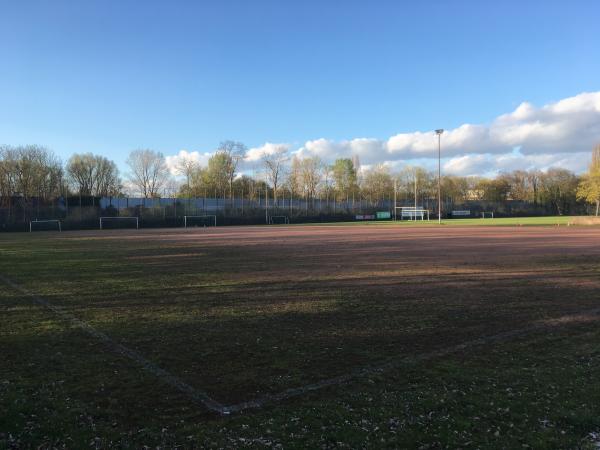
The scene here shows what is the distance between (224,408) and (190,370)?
4.24 feet

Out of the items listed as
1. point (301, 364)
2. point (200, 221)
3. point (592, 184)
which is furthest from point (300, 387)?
point (592, 184)

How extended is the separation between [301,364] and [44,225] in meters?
58.1

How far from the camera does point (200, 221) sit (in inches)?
2707

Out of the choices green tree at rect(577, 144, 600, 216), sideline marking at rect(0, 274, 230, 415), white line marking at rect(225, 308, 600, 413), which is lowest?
white line marking at rect(225, 308, 600, 413)

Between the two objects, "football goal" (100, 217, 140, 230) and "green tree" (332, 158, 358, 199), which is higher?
"green tree" (332, 158, 358, 199)

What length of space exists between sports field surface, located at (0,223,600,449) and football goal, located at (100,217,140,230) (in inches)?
2007

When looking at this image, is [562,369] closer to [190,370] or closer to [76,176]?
[190,370]

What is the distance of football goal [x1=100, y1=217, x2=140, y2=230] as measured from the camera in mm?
60062

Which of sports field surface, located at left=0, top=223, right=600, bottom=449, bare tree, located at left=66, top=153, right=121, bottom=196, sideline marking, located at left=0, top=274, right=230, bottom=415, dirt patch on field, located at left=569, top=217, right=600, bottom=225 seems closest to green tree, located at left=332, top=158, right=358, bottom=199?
bare tree, located at left=66, top=153, right=121, bottom=196

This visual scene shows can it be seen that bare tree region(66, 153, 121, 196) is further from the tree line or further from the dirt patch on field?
the dirt patch on field

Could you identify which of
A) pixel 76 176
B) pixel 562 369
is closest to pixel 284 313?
pixel 562 369

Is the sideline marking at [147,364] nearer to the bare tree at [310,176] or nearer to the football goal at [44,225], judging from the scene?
the football goal at [44,225]

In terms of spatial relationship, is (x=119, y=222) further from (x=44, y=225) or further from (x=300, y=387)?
(x=300, y=387)

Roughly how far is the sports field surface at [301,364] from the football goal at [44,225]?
154 ft
